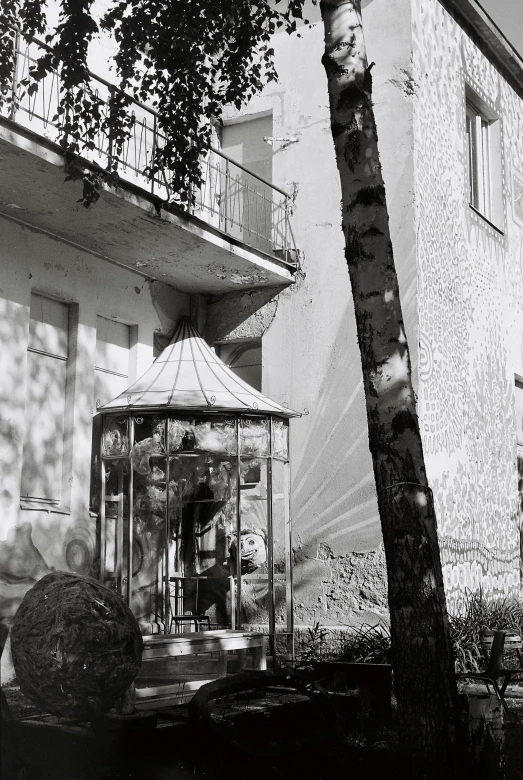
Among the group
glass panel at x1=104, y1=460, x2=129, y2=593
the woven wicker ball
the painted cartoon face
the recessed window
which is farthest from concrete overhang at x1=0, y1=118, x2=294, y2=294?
the woven wicker ball

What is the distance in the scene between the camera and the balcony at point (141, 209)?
972cm

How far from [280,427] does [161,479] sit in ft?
5.17

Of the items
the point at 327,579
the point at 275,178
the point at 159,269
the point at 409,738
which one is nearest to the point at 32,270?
the point at 159,269

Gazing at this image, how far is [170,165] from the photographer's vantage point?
9195mm

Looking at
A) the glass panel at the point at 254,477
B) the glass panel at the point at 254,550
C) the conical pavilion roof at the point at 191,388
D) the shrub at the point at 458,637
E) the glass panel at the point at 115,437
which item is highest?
the conical pavilion roof at the point at 191,388

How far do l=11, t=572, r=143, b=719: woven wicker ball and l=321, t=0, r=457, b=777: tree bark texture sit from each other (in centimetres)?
208

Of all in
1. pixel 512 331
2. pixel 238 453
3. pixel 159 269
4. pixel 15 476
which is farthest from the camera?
pixel 512 331

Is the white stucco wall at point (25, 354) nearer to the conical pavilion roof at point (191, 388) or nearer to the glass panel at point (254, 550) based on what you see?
the conical pavilion roof at point (191, 388)

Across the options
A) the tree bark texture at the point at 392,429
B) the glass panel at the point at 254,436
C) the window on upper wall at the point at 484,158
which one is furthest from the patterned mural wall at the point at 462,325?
the tree bark texture at the point at 392,429

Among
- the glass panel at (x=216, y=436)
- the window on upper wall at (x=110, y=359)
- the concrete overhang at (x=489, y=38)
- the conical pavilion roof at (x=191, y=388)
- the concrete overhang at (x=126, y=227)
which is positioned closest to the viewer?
the concrete overhang at (x=126, y=227)

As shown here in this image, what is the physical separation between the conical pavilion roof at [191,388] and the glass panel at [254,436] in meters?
0.20

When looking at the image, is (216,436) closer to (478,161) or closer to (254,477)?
(254,477)

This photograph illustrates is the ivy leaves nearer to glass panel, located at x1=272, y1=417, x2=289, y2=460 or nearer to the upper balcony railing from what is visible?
the upper balcony railing

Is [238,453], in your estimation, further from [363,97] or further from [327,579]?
[363,97]
